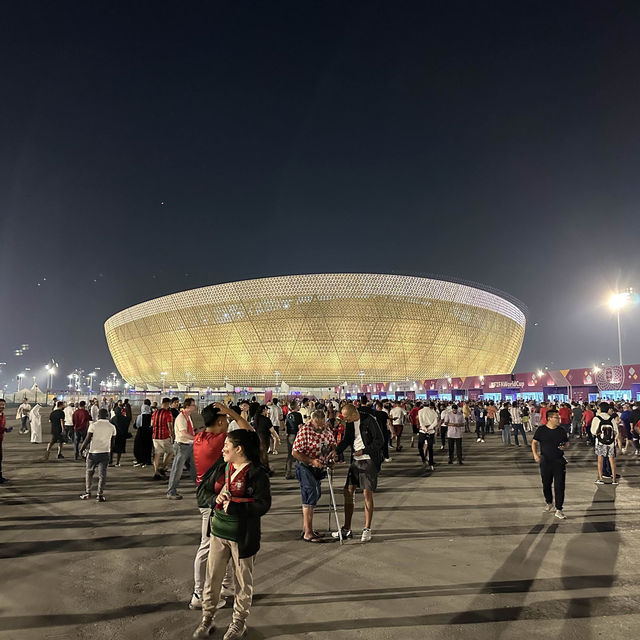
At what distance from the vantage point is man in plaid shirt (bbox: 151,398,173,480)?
445 inches

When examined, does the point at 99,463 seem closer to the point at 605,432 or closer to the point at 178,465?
the point at 178,465

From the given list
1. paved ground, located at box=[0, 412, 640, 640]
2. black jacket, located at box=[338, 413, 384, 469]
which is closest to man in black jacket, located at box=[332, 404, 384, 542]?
black jacket, located at box=[338, 413, 384, 469]

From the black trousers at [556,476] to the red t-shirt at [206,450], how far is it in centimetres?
555

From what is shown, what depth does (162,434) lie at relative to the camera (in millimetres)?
11438

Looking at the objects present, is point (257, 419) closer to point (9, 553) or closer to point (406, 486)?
point (406, 486)

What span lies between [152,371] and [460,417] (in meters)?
84.4

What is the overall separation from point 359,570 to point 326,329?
67.8m

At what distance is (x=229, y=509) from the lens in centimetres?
366

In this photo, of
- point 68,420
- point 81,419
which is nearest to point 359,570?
point 81,419

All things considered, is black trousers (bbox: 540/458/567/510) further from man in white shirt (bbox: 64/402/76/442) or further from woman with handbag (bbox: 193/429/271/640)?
man in white shirt (bbox: 64/402/76/442)

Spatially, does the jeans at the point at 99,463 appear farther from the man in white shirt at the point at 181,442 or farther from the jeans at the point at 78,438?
the jeans at the point at 78,438

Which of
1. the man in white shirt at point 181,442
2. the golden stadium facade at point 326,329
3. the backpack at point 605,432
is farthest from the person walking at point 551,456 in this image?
the golden stadium facade at point 326,329

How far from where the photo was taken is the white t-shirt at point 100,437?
884cm

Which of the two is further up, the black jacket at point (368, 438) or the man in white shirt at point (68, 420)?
the black jacket at point (368, 438)
